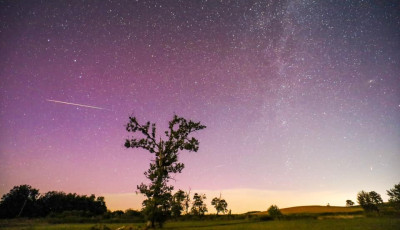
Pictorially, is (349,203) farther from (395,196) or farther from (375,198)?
(395,196)

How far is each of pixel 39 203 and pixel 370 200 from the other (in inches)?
6600

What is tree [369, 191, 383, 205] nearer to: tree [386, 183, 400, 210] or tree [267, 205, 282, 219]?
tree [386, 183, 400, 210]

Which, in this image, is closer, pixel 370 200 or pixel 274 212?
pixel 274 212

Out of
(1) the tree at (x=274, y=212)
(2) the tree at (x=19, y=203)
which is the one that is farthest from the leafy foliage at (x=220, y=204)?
(2) the tree at (x=19, y=203)

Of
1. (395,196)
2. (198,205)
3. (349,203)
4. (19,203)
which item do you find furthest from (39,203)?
(349,203)

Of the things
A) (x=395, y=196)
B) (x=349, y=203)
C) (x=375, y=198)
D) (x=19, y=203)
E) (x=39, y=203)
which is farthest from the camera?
(x=349, y=203)

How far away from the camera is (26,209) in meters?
121

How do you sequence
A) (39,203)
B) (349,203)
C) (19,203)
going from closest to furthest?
(19,203)
(39,203)
(349,203)

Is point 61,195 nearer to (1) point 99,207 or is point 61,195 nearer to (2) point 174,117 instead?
(1) point 99,207

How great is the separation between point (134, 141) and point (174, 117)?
25.0 ft

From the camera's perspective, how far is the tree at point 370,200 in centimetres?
8765

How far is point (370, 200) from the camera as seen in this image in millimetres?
89125

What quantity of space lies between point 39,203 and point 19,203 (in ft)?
33.9

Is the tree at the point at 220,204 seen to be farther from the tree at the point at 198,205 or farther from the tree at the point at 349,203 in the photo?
the tree at the point at 349,203
